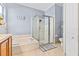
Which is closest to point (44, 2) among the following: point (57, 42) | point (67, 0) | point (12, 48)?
point (67, 0)

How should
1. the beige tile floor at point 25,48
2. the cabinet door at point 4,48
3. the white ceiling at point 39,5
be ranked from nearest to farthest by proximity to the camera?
the cabinet door at point 4,48, the white ceiling at point 39,5, the beige tile floor at point 25,48

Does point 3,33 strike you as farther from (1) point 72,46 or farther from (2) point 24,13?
(1) point 72,46

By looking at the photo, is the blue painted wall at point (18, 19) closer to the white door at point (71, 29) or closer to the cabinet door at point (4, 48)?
the cabinet door at point (4, 48)

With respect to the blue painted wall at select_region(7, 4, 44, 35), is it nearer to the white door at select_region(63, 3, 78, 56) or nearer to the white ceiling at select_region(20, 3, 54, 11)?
the white ceiling at select_region(20, 3, 54, 11)

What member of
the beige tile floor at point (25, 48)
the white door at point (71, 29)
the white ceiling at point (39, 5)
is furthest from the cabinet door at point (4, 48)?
the white door at point (71, 29)

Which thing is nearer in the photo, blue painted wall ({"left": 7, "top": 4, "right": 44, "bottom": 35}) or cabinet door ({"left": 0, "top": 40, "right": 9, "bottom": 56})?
cabinet door ({"left": 0, "top": 40, "right": 9, "bottom": 56})

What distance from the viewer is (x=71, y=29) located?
5.17 feet

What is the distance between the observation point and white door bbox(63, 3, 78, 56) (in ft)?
4.91

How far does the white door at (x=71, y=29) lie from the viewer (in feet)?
4.91

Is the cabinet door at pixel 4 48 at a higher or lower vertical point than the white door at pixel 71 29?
lower

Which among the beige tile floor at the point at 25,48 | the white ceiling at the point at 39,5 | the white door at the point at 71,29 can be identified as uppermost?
the white ceiling at the point at 39,5

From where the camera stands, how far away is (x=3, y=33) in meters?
1.66

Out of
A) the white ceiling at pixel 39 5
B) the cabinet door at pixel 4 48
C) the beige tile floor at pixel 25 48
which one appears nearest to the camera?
the cabinet door at pixel 4 48

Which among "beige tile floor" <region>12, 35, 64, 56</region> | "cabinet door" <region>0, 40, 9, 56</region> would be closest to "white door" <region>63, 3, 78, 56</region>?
"beige tile floor" <region>12, 35, 64, 56</region>
